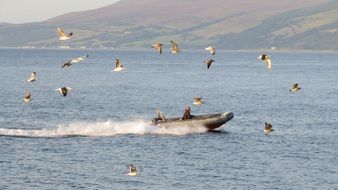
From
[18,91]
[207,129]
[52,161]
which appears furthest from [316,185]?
[18,91]

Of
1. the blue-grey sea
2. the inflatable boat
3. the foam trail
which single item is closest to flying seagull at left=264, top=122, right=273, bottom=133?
the blue-grey sea

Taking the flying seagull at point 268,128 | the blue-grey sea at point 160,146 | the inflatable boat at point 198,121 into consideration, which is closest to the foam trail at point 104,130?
the blue-grey sea at point 160,146

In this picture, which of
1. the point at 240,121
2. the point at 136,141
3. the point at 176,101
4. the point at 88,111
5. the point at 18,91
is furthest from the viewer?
the point at 18,91

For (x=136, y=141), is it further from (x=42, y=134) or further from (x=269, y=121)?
(x=269, y=121)

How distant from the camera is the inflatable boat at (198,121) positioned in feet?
293

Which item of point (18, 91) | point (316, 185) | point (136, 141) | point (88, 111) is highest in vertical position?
point (18, 91)

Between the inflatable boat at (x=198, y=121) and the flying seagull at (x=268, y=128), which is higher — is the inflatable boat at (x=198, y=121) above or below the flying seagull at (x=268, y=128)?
above

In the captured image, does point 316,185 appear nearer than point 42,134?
Yes

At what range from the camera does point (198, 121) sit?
90.8 meters

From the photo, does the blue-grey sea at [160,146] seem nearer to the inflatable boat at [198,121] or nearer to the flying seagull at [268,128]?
the inflatable boat at [198,121]

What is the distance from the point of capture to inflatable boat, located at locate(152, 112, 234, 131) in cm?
8931

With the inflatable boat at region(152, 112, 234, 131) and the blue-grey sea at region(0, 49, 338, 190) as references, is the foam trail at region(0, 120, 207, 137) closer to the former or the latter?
the blue-grey sea at region(0, 49, 338, 190)

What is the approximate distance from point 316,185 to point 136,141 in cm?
2620

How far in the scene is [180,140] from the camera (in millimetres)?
86125
